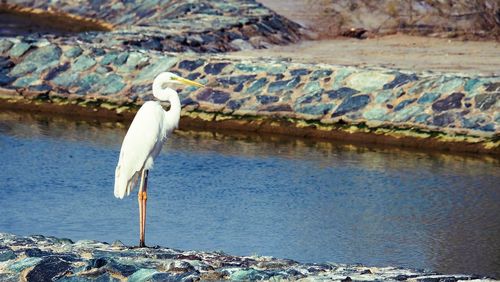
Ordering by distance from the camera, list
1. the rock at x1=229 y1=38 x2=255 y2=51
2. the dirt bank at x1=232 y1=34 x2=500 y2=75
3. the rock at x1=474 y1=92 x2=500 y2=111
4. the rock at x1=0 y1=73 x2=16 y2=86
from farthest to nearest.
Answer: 1. the rock at x1=229 y1=38 x2=255 y2=51
2. the dirt bank at x1=232 y1=34 x2=500 y2=75
3. the rock at x1=0 y1=73 x2=16 y2=86
4. the rock at x1=474 y1=92 x2=500 y2=111

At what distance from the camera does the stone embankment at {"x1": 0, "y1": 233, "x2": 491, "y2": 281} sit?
10914 mm

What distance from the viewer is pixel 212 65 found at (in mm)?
21609

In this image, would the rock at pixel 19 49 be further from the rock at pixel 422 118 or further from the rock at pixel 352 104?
the rock at pixel 422 118

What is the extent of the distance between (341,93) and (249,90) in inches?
51.1

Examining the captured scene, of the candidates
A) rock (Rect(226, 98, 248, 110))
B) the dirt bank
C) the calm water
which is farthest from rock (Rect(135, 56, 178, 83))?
the calm water

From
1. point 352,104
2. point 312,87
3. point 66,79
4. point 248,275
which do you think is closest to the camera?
point 248,275

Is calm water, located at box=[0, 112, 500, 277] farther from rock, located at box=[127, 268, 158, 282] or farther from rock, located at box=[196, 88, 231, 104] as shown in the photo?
rock, located at box=[127, 268, 158, 282]

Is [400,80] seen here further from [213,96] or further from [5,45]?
[5,45]

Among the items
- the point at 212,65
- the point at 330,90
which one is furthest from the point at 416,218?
the point at 212,65

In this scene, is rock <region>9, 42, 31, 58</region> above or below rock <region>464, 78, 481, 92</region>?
below

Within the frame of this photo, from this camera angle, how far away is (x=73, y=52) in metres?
22.6

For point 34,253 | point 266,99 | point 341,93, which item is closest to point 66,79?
point 266,99

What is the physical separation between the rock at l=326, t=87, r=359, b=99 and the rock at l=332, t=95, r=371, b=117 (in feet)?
0.36

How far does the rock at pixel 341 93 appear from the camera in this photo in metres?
20.5
